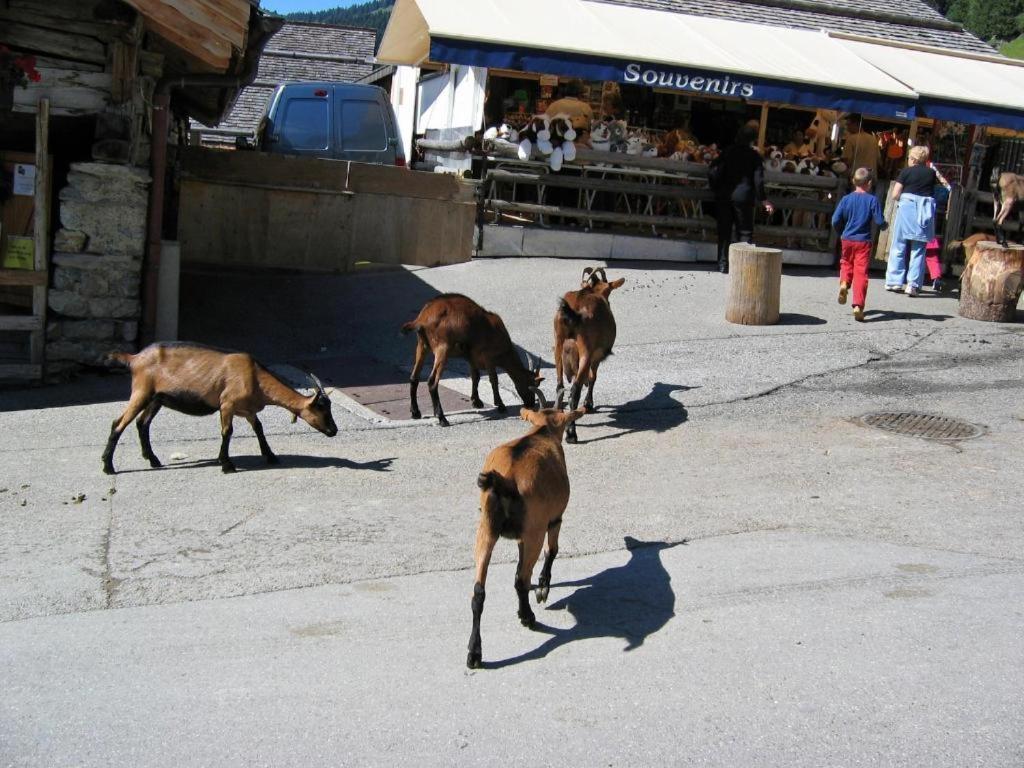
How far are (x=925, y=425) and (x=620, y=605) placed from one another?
15.0 feet

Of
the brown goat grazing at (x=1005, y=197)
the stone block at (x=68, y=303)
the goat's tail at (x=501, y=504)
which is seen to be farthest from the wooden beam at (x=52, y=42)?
the brown goat grazing at (x=1005, y=197)

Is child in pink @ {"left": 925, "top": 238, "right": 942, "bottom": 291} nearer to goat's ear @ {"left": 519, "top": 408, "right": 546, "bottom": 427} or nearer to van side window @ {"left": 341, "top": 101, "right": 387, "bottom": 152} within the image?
van side window @ {"left": 341, "top": 101, "right": 387, "bottom": 152}

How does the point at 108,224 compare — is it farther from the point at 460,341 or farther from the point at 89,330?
the point at 460,341

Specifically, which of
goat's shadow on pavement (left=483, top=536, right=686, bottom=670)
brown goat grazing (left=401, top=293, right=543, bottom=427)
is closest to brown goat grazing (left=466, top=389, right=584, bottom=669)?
goat's shadow on pavement (left=483, top=536, right=686, bottom=670)

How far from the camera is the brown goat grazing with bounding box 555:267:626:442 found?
8.95 m

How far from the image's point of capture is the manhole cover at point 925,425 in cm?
884

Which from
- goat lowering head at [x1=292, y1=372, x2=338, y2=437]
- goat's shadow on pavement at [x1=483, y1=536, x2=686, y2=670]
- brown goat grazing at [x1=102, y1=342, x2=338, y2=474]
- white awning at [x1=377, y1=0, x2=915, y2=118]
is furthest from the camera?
white awning at [x1=377, y1=0, x2=915, y2=118]

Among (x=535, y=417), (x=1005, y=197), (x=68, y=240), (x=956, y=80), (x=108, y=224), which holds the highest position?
(x=956, y=80)

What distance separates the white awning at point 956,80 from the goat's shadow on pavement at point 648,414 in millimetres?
8536

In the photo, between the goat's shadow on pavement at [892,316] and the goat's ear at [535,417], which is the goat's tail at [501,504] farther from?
the goat's shadow on pavement at [892,316]

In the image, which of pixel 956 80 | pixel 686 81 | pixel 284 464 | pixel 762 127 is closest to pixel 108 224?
pixel 284 464

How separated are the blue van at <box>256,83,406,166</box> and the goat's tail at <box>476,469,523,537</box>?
39.4 feet

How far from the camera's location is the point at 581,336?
902 cm

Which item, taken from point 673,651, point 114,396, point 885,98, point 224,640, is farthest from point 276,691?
point 885,98
